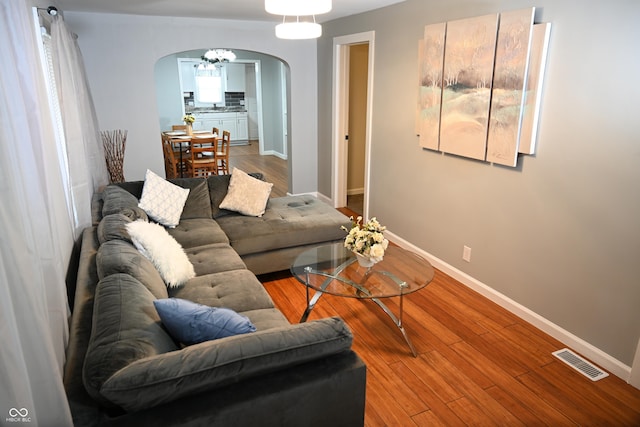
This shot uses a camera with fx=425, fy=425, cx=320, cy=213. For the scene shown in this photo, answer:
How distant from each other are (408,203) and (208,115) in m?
7.78

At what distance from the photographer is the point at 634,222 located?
2408 mm

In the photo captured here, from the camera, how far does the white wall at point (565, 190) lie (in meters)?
2.42

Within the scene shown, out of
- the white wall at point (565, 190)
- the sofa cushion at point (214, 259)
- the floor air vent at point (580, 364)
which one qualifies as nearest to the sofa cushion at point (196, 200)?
the sofa cushion at point (214, 259)

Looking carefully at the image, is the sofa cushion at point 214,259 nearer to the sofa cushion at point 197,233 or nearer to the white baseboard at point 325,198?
the sofa cushion at point 197,233

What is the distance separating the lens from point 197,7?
13.9 feet

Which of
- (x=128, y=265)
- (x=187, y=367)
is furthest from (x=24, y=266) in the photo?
(x=128, y=265)

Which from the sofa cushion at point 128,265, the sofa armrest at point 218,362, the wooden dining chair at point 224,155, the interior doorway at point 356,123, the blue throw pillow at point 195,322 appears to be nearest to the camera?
the sofa armrest at point 218,362

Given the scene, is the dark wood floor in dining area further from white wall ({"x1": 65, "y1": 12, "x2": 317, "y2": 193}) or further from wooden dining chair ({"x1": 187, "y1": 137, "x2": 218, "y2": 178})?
wooden dining chair ({"x1": 187, "y1": 137, "x2": 218, "y2": 178})

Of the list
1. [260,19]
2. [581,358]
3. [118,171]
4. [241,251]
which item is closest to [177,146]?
Result: [118,171]

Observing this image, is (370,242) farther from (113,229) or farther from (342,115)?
(342,115)

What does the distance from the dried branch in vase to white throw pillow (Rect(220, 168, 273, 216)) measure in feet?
5.02

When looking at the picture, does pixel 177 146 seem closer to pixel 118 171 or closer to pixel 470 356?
pixel 118 171

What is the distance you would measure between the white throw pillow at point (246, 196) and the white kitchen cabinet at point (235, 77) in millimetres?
7834

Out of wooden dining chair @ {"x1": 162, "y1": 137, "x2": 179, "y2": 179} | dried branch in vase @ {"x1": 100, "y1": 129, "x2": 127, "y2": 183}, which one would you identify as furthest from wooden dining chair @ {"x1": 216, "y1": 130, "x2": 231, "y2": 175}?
dried branch in vase @ {"x1": 100, "y1": 129, "x2": 127, "y2": 183}
